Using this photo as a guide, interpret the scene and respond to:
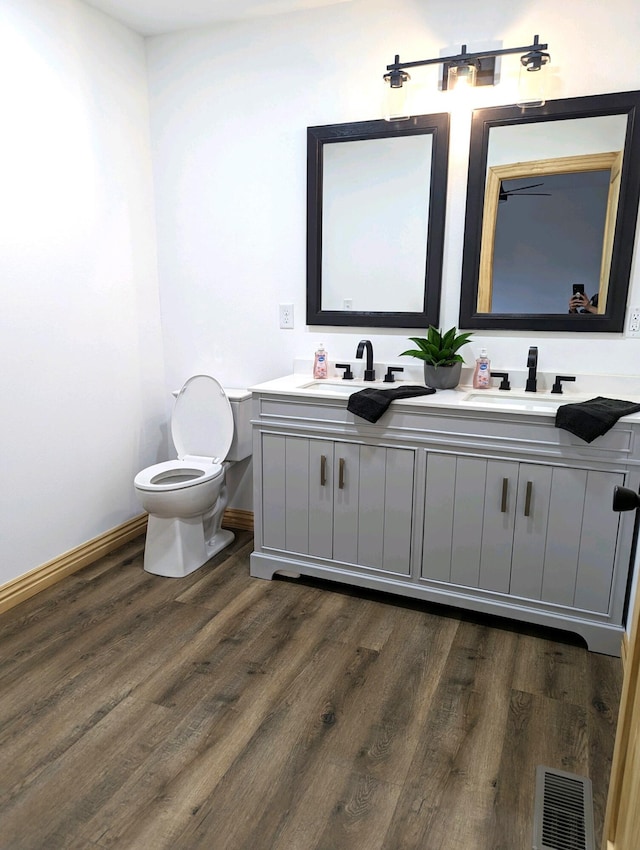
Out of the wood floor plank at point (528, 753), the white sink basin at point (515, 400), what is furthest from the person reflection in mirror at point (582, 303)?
the wood floor plank at point (528, 753)

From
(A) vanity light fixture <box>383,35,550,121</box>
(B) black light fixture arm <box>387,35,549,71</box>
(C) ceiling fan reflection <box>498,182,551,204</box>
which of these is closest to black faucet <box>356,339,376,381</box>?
(C) ceiling fan reflection <box>498,182,551,204</box>

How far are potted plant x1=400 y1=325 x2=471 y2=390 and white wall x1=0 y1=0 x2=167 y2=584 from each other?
58.3 inches

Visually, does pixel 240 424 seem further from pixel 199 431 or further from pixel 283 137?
pixel 283 137

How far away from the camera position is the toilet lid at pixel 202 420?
296 cm

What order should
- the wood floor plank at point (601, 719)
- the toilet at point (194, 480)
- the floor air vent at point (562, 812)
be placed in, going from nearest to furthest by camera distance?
the floor air vent at point (562, 812)
the wood floor plank at point (601, 719)
the toilet at point (194, 480)

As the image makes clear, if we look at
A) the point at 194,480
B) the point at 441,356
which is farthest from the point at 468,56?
the point at 194,480

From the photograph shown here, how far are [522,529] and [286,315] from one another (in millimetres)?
1506

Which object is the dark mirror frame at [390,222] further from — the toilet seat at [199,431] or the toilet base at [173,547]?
the toilet base at [173,547]

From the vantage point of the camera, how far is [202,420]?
3.02m

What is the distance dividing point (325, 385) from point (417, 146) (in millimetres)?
1117

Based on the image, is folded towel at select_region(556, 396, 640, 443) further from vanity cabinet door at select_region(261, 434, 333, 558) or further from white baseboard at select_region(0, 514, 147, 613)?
white baseboard at select_region(0, 514, 147, 613)

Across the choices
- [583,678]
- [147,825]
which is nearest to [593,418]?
[583,678]

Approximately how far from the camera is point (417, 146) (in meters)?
2.55

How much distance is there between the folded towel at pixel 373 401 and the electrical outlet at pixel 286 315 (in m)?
0.75
